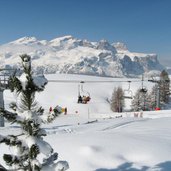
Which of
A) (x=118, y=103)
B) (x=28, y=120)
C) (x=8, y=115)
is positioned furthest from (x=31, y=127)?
(x=118, y=103)

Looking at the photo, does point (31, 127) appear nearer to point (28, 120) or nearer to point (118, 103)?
point (28, 120)

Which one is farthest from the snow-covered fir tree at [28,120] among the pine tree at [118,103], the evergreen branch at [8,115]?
the pine tree at [118,103]

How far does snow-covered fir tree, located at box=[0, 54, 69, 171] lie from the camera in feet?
17.6

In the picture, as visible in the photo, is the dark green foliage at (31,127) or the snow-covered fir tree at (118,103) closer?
the dark green foliage at (31,127)

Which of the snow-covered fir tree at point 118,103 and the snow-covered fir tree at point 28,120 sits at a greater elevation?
the snow-covered fir tree at point 28,120

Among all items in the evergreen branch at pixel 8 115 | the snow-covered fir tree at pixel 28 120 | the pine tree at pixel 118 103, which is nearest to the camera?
the snow-covered fir tree at pixel 28 120

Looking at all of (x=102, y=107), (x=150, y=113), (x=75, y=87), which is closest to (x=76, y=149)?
(x=150, y=113)

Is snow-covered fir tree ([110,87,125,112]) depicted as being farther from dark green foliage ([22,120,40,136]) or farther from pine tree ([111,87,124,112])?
dark green foliage ([22,120,40,136])

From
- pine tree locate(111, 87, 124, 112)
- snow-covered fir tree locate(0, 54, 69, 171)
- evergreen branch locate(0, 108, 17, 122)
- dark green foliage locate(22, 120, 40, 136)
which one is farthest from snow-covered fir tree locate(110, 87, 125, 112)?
evergreen branch locate(0, 108, 17, 122)

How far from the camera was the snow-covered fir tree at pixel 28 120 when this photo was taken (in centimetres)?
537

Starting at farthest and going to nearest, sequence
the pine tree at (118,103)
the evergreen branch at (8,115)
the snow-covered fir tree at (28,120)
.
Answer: the pine tree at (118,103) < the evergreen branch at (8,115) < the snow-covered fir tree at (28,120)

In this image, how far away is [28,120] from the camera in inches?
216

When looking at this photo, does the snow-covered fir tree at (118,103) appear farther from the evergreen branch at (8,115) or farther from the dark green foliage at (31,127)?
the evergreen branch at (8,115)

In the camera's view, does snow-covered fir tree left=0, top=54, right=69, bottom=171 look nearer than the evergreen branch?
Yes
